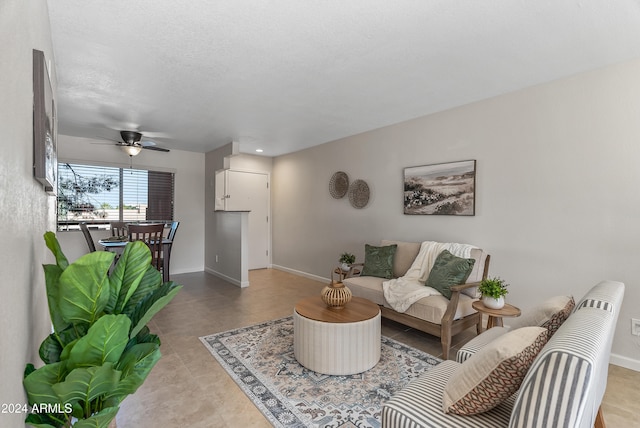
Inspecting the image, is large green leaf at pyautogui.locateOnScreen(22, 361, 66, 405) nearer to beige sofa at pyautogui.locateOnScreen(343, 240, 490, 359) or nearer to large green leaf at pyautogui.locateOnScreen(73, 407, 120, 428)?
large green leaf at pyautogui.locateOnScreen(73, 407, 120, 428)

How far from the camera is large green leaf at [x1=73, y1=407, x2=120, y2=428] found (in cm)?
86

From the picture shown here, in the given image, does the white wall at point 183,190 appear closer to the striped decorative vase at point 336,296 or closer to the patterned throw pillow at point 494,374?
the striped decorative vase at point 336,296

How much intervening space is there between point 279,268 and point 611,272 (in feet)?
16.8

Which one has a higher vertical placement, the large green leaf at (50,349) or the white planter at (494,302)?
the large green leaf at (50,349)

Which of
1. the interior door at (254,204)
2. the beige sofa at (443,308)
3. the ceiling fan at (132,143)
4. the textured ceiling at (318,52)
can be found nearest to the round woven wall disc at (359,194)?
the textured ceiling at (318,52)

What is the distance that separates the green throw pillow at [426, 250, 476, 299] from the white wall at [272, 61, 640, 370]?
22.7 inches

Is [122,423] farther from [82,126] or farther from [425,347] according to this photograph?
[82,126]

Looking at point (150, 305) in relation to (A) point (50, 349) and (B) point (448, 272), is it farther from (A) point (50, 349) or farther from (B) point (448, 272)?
(B) point (448, 272)

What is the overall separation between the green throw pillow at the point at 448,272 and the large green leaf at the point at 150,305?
2.47 meters

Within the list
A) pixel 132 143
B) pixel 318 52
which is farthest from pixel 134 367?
pixel 132 143

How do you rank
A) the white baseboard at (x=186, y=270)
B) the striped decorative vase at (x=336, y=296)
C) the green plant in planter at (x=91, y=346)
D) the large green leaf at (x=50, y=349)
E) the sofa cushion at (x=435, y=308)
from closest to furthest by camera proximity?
the green plant in planter at (x=91, y=346)
the large green leaf at (x=50, y=349)
the striped decorative vase at (x=336, y=296)
the sofa cushion at (x=435, y=308)
the white baseboard at (x=186, y=270)

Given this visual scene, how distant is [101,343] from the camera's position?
89 cm

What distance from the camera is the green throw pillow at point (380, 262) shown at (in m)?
3.62

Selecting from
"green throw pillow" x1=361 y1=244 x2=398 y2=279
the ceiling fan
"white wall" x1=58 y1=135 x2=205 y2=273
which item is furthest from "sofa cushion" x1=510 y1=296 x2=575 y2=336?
"white wall" x1=58 y1=135 x2=205 y2=273
